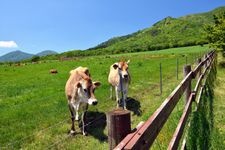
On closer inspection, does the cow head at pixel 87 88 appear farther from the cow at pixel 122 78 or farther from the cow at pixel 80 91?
the cow at pixel 122 78

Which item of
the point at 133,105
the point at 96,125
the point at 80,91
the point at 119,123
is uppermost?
the point at 119,123

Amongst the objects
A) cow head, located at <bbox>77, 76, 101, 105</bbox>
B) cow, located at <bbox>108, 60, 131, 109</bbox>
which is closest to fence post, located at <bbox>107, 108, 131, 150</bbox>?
cow head, located at <bbox>77, 76, 101, 105</bbox>

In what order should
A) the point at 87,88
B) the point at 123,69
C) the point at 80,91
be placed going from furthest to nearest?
the point at 123,69, the point at 80,91, the point at 87,88

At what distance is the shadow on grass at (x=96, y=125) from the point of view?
9.80 metres

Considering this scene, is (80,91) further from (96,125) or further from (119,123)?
(119,123)

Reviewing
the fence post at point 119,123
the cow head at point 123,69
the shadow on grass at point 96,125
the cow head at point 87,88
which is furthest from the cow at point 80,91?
the fence post at point 119,123

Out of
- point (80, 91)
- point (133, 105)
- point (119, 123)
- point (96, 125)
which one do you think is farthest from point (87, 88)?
point (119, 123)

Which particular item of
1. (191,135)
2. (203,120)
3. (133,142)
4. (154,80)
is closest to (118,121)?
(133,142)

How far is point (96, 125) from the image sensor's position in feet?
35.7

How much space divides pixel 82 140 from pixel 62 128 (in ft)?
4.12

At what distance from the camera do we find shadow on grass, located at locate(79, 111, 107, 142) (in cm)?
980

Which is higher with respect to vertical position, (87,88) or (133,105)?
(87,88)

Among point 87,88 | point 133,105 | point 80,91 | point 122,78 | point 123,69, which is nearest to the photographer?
point 87,88

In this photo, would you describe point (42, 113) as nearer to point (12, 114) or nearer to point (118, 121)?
point (12, 114)
